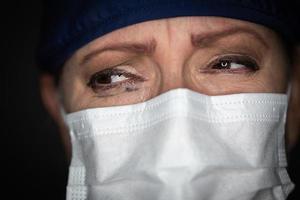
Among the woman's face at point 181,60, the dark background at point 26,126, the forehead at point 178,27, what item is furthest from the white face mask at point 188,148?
the dark background at point 26,126

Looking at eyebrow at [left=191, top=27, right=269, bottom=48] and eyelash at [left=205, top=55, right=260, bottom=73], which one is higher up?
eyebrow at [left=191, top=27, right=269, bottom=48]

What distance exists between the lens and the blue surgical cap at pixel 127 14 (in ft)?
3.54

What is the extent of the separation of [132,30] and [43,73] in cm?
53

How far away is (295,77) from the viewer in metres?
1.30

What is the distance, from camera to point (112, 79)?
1.23 m

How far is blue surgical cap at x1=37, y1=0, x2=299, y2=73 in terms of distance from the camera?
108cm

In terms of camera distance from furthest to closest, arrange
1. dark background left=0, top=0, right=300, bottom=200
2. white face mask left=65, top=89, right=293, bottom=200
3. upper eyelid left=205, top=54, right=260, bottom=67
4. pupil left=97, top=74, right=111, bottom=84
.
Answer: dark background left=0, top=0, right=300, bottom=200
pupil left=97, top=74, right=111, bottom=84
upper eyelid left=205, top=54, right=260, bottom=67
white face mask left=65, top=89, right=293, bottom=200

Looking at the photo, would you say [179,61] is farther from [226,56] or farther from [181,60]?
[226,56]

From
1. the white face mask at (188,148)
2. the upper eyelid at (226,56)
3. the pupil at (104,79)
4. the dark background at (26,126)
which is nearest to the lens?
the white face mask at (188,148)

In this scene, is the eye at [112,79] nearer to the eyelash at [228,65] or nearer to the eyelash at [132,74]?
the eyelash at [132,74]

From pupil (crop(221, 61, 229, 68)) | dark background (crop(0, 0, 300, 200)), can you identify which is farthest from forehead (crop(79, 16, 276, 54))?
dark background (crop(0, 0, 300, 200))

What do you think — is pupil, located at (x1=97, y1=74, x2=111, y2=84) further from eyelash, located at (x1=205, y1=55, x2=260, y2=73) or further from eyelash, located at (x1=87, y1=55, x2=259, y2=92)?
eyelash, located at (x1=205, y1=55, x2=260, y2=73)

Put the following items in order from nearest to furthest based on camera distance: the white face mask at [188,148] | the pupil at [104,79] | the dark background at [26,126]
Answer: the white face mask at [188,148]
the pupil at [104,79]
the dark background at [26,126]

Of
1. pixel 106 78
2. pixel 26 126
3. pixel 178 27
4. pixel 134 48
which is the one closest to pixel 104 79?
pixel 106 78
